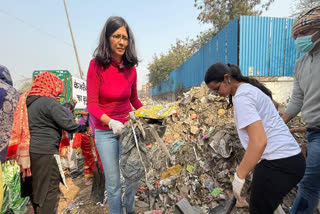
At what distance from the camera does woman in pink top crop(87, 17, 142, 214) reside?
1660 millimetres

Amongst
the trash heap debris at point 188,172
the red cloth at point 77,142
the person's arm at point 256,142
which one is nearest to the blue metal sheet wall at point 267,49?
the trash heap debris at point 188,172

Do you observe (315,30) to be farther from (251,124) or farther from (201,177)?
(201,177)

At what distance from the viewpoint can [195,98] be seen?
6.41m

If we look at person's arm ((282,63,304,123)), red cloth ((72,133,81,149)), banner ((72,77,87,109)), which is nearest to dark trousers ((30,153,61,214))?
red cloth ((72,133,81,149))

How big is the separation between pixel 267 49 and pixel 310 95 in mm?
6046

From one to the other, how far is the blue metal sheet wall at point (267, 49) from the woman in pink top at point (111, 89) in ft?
19.7

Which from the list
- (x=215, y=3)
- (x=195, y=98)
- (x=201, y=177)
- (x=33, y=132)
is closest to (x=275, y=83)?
(x=195, y=98)

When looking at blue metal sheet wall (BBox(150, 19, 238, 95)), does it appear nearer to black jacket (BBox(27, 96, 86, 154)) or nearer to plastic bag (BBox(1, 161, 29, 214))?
black jacket (BBox(27, 96, 86, 154))

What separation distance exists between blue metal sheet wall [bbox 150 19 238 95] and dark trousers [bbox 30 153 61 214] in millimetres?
6804

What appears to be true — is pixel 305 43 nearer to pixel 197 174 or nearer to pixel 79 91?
pixel 197 174

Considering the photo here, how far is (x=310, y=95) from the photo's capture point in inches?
64.9

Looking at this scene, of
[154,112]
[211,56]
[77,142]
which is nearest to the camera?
[154,112]

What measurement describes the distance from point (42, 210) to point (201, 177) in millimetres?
2374

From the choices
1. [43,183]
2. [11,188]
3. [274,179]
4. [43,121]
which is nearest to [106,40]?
[43,121]
